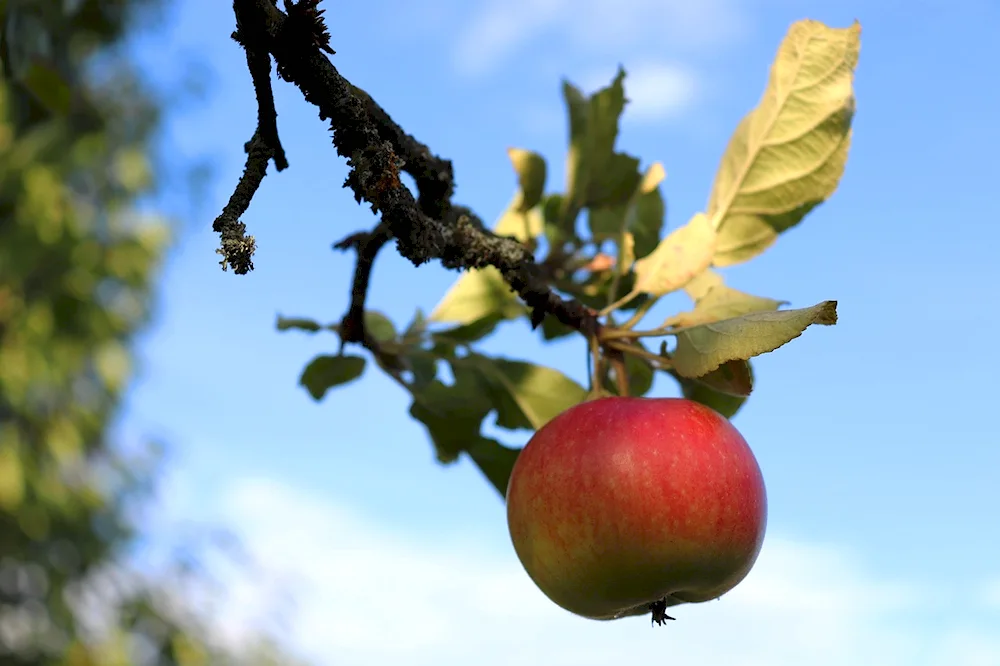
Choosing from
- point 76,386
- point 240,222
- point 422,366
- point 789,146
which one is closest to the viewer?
point 240,222

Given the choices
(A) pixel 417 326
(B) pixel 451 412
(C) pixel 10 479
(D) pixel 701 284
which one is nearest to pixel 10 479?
(C) pixel 10 479

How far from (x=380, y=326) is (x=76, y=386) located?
4880mm

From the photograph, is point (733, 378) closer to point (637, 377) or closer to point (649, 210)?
point (637, 377)

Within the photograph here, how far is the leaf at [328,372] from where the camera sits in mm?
911

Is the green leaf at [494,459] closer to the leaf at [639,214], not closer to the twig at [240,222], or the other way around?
the leaf at [639,214]

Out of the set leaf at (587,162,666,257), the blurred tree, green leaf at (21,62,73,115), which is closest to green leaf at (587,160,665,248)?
leaf at (587,162,666,257)

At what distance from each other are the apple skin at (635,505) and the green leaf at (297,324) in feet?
0.98

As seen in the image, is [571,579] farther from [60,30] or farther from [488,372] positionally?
[60,30]

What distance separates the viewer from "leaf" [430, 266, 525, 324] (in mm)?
1037

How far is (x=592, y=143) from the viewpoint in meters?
0.98

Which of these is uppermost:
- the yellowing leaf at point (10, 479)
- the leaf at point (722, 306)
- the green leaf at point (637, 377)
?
the yellowing leaf at point (10, 479)

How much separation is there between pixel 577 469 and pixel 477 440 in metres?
0.23

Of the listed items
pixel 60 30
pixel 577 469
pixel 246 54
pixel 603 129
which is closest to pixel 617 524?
pixel 577 469

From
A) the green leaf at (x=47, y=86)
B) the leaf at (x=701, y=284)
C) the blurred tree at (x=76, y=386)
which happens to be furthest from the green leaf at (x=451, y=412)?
the blurred tree at (x=76, y=386)
